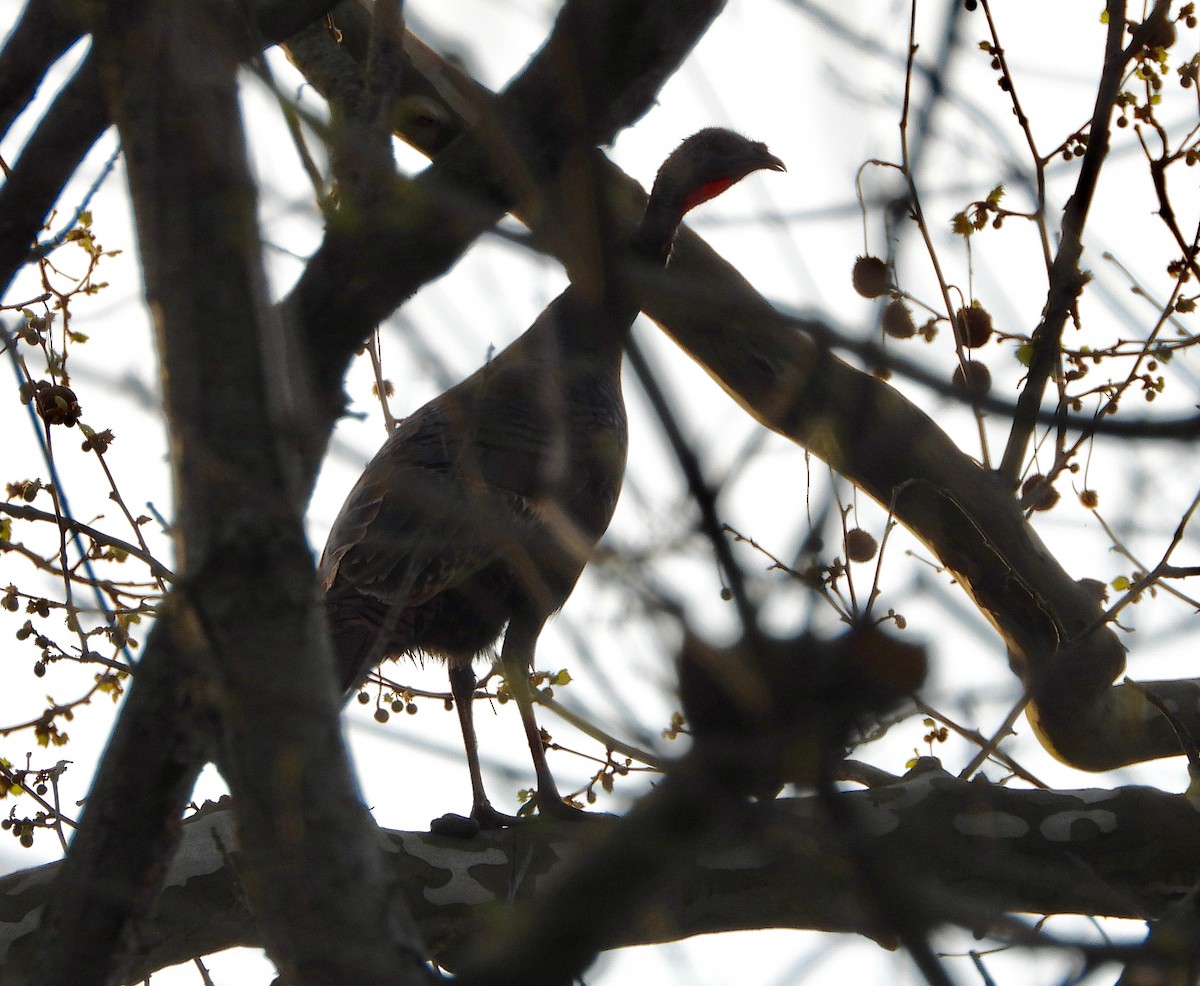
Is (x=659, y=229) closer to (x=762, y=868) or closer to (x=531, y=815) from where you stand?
(x=531, y=815)

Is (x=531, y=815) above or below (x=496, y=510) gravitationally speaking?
below

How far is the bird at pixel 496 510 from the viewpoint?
13.8 feet

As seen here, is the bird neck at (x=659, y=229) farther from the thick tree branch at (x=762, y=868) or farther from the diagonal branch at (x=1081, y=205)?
the thick tree branch at (x=762, y=868)

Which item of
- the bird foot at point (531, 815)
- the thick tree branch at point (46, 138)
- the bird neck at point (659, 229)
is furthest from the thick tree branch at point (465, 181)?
the bird neck at point (659, 229)

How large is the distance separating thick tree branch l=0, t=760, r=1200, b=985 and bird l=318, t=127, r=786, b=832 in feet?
1.08

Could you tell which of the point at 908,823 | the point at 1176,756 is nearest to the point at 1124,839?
the point at 908,823

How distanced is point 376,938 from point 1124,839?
283cm

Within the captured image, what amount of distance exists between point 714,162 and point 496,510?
232 cm

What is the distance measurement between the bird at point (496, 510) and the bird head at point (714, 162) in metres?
0.06

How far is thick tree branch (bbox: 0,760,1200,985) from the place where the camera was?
3.34 meters

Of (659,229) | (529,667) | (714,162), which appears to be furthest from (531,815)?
(714,162)

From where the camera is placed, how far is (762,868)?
3.48 metres

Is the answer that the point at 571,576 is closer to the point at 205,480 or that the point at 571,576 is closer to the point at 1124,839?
the point at 1124,839

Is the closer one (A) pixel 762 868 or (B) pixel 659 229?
(A) pixel 762 868
